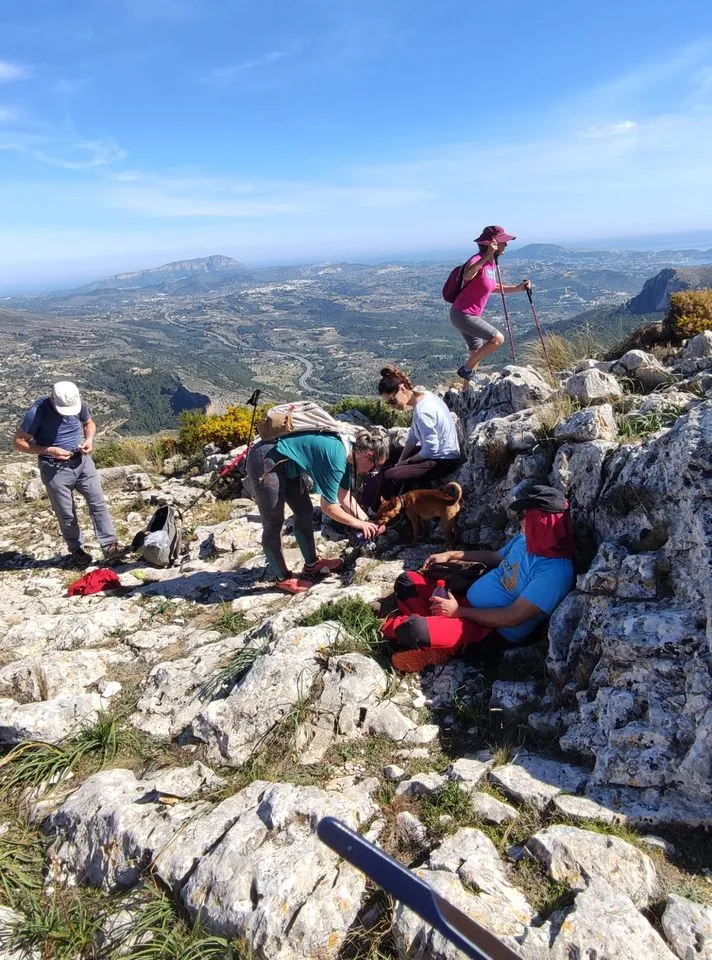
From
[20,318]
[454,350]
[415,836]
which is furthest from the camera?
[20,318]

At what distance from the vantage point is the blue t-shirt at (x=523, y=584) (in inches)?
158

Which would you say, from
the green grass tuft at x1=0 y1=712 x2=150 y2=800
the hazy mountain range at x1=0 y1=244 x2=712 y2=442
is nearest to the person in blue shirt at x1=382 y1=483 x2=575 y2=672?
the green grass tuft at x1=0 y1=712 x2=150 y2=800

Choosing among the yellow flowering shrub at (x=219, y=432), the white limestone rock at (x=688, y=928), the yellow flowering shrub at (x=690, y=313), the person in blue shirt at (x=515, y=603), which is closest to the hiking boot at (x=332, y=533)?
the person in blue shirt at (x=515, y=603)

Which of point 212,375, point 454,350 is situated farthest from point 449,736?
point 212,375

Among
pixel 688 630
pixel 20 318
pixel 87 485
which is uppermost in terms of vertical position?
pixel 20 318

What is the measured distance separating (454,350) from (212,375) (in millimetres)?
55123

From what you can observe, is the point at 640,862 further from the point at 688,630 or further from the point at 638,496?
the point at 638,496

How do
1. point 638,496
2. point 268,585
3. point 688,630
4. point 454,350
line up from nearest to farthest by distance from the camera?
point 688,630 < point 638,496 < point 268,585 < point 454,350

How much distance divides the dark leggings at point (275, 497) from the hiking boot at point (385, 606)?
125 centimetres

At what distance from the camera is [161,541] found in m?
6.97

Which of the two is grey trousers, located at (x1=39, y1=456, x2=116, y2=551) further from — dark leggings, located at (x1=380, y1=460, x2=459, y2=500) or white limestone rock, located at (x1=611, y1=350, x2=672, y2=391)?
white limestone rock, located at (x1=611, y1=350, x2=672, y2=391)

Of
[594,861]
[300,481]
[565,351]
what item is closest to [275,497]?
[300,481]

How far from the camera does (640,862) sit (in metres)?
2.51

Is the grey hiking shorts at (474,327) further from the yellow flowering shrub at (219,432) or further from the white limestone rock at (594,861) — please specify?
the white limestone rock at (594,861)
